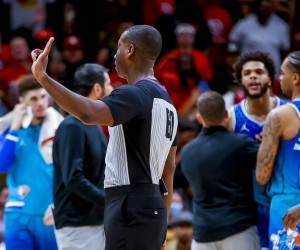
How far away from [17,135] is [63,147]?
0.75 metres

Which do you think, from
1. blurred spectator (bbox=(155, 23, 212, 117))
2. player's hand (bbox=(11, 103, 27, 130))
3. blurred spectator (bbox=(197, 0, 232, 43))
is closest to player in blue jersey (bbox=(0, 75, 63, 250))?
player's hand (bbox=(11, 103, 27, 130))

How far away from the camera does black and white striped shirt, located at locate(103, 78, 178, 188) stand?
5.18 metres

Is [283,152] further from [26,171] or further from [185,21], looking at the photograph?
[185,21]

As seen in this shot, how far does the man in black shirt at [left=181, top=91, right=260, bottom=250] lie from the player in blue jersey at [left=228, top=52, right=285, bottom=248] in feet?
0.40

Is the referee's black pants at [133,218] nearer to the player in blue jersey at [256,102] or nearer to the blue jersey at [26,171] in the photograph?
the player in blue jersey at [256,102]

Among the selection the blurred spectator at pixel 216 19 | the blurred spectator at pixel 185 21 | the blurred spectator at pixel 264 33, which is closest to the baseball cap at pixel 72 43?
the blurred spectator at pixel 185 21

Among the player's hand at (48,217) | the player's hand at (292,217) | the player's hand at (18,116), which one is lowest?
the player's hand at (48,217)

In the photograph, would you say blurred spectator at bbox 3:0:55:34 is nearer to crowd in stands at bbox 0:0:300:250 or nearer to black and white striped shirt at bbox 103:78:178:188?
crowd in stands at bbox 0:0:300:250

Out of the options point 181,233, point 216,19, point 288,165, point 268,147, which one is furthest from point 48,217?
point 216,19

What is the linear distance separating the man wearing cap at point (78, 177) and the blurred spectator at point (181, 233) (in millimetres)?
2198

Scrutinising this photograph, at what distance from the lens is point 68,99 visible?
473 cm

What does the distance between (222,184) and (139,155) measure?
183 centimetres

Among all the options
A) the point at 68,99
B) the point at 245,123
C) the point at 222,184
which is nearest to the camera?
the point at 68,99

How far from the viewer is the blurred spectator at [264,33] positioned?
12398 mm
